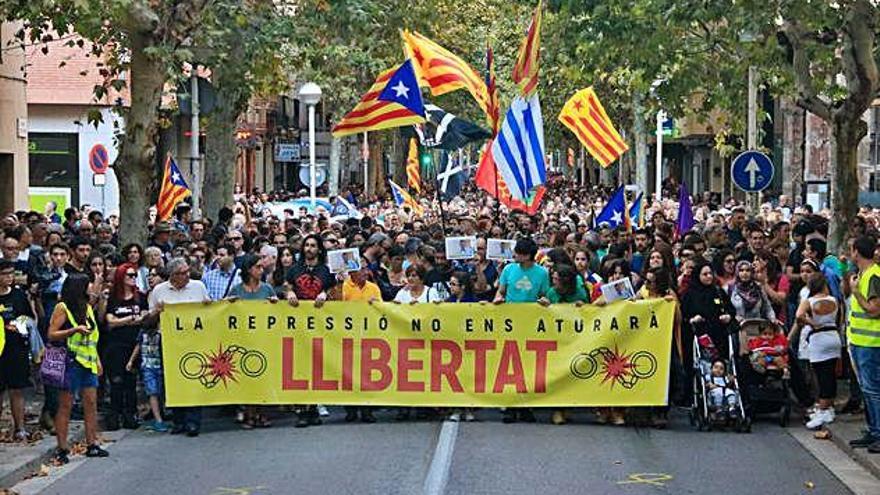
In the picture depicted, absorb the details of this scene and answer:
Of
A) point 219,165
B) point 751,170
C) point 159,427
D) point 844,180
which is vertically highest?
point 219,165

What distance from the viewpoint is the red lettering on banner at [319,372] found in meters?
15.2

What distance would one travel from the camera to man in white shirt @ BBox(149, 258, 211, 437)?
49.3 ft

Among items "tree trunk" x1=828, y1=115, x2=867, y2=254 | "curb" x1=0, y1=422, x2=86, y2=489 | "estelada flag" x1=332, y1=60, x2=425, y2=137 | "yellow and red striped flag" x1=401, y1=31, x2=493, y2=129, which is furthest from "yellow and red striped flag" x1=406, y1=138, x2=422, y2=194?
"curb" x1=0, y1=422, x2=86, y2=489

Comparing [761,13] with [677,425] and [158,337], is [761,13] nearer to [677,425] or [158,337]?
[677,425]

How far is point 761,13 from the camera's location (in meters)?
19.1

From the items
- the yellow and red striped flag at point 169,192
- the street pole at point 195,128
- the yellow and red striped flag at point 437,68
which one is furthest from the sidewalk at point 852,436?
the yellow and red striped flag at point 169,192

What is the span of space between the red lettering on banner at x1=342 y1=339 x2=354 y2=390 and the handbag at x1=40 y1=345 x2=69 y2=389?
9.39 feet

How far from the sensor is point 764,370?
15078mm

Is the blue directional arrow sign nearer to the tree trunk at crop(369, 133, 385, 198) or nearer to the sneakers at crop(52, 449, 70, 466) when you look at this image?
the sneakers at crop(52, 449, 70, 466)

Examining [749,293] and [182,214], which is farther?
[182,214]

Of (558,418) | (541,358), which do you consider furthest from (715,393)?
(541,358)

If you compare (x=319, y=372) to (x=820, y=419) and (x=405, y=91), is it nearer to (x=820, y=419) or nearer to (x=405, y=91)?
(x=820, y=419)

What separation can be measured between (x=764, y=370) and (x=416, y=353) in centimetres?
329

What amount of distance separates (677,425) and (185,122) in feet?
119
